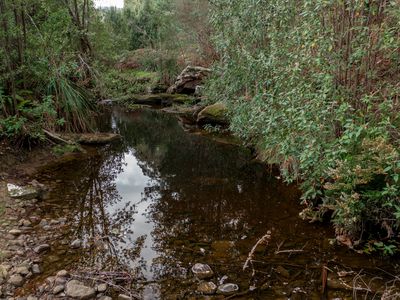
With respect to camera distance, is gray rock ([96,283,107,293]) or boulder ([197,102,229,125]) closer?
gray rock ([96,283,107,293])

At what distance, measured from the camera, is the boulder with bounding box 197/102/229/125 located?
1328 cm

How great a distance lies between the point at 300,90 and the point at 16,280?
456 centimetres

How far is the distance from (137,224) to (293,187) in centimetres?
334

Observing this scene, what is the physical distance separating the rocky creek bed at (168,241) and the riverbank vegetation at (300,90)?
2.16 feet

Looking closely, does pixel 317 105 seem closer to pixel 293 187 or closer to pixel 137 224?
pixel 293 187

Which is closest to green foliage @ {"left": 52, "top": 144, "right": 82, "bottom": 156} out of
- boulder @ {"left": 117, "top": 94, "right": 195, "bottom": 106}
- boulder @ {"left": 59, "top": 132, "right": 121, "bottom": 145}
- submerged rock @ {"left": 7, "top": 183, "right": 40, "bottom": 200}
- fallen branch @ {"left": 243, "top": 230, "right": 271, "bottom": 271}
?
boulder @ {"left": 59, "top": 132, "right": 121, "bottom": 145}

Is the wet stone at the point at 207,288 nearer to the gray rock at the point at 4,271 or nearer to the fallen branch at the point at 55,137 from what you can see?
the gray rock at the point at 4,271

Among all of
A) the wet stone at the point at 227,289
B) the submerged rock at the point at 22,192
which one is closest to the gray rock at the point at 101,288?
the wet stone at the point at 227,289

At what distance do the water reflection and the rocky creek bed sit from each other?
21mm

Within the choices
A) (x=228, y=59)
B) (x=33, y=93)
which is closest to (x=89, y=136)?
(x=33, y=93)

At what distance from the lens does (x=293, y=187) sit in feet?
23.1

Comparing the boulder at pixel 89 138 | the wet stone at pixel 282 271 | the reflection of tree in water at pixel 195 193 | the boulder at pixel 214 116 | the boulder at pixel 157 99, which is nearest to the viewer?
the wet stone at pixel 282 271

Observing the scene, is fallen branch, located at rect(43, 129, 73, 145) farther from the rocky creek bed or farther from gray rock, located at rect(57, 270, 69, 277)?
gray rock, located at rect(57, 270, 69, 277)

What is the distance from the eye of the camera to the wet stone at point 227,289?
386cm
